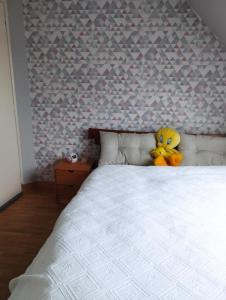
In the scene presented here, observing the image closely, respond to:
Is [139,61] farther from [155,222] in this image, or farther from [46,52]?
[155,222]

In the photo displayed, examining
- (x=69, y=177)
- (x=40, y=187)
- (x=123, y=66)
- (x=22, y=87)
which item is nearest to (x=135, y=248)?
(x=69, y=177)

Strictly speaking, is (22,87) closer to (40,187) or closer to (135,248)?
(40,187)

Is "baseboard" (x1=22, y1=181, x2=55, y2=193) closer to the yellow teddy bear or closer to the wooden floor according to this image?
the wooden floor

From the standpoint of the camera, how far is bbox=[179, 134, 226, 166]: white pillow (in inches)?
108

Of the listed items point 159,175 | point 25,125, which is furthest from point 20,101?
Result: point 159,175

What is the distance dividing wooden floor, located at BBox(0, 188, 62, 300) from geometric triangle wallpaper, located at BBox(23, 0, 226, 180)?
0.89 metres

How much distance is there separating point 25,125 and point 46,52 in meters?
0.89

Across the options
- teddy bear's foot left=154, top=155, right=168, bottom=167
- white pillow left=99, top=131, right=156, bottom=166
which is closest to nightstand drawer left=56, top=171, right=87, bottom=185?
white pillow left=99, top=131, right=156, bottom=166

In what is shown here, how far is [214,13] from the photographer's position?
7.68 ft

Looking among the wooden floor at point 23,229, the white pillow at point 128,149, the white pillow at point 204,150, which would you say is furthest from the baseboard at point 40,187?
the white pillow at point 204,150

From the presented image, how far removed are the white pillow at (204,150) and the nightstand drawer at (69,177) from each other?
1119 millimetres

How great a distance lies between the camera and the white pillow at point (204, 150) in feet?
8.97

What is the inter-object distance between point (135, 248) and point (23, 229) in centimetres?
159

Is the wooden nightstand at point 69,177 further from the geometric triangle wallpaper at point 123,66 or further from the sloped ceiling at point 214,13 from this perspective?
the sloped ceiling at point 214,13
